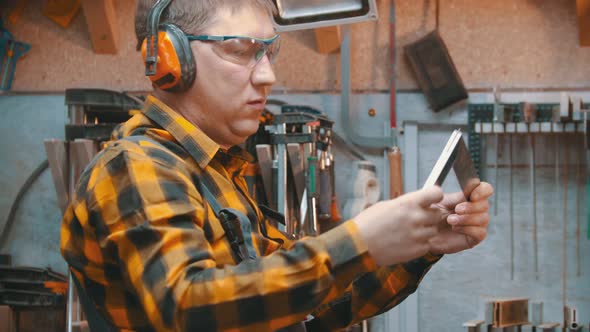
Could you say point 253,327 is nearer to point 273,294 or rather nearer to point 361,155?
point 273,294

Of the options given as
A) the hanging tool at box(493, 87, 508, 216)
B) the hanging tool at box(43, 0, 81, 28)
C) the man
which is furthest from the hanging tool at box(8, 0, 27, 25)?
the man

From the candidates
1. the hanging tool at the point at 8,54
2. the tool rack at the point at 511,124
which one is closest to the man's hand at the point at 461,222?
the tool rack at the point at 511,124

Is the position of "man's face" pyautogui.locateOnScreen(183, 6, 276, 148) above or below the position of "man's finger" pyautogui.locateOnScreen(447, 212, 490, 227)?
above

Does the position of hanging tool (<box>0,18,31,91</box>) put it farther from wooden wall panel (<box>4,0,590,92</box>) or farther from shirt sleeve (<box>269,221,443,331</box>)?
shirt sleeve (<box>269,221,443,331</box>)

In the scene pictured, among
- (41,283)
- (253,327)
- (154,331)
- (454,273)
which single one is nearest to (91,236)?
(154,331)

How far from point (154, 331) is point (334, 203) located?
3.19 m

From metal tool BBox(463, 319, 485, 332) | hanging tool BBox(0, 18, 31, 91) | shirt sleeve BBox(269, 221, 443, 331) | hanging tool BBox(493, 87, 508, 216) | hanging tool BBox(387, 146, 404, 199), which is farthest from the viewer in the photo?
hanging tool BBox(0, 18, 31, 91)

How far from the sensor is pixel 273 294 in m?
1.14

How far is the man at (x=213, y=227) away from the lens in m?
1.13

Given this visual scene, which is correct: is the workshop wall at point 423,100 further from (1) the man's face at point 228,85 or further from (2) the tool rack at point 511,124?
(1) the man's face at point 228,85

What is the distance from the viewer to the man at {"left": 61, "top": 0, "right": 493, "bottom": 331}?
113cm

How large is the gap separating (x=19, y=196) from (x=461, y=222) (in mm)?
4056

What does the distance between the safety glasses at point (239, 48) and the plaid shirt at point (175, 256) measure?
0.18 m

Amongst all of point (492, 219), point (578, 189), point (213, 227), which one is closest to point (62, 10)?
point (492, 219)
